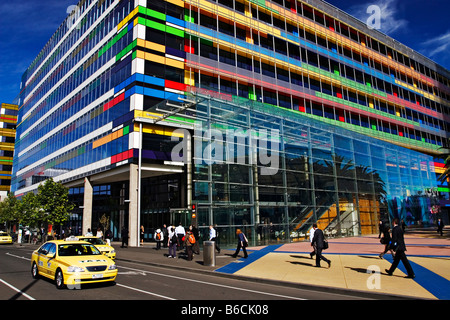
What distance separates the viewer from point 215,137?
23172 millimetres

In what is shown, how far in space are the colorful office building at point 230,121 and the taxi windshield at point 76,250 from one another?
9.39 metres

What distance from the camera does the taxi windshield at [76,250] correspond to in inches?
399

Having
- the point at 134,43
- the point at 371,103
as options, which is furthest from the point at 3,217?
the point at 371,103

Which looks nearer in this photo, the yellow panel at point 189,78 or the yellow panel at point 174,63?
the yellow panel at point 174,63

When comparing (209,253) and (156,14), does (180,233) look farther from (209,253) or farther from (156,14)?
(156,14)

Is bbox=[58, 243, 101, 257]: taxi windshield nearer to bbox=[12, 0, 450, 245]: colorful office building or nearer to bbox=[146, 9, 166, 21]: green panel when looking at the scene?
bbox=[12, 0, 450, 245]: colorful office building

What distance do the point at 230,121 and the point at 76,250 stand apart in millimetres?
16067

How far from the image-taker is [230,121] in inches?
962

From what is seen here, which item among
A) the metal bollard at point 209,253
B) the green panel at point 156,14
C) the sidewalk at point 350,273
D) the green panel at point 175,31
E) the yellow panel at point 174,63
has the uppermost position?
the green panel at point 156,14

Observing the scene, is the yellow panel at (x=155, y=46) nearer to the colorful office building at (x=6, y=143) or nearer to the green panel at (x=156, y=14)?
the green panel at (x=156, y=14)

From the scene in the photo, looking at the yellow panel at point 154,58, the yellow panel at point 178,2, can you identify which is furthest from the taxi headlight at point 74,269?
the yellow panel at point 178,2

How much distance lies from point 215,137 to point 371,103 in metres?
33.8

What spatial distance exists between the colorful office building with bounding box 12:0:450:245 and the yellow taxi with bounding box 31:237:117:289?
975 cm

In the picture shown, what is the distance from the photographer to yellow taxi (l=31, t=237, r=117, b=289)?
9031mm
